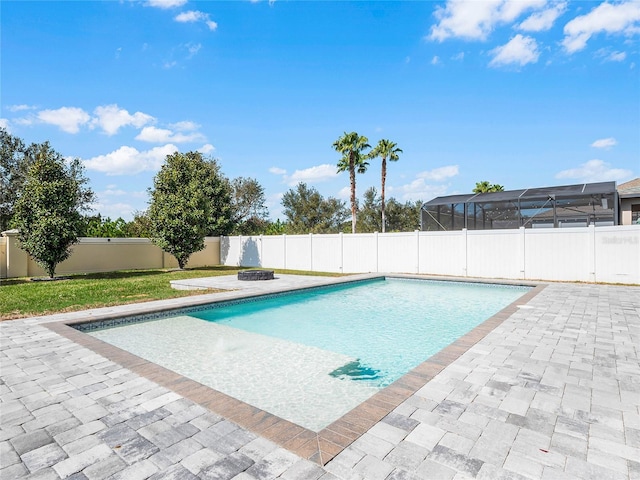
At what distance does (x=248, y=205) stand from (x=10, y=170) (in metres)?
17.7

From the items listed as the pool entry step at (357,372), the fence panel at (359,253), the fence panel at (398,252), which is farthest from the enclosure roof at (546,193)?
the pool entry step at (357,372)

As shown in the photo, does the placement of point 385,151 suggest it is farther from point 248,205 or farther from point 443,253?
point 248,205

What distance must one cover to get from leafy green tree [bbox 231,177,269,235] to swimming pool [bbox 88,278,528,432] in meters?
22.8

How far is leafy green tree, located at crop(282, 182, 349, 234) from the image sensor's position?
125 ft

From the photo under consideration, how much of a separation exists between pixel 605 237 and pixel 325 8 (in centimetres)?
1220

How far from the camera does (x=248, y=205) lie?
109ft

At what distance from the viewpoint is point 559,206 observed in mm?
14484

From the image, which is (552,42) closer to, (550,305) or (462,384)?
(550,305)

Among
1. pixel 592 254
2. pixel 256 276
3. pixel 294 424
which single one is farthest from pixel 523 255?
pixel 294 424

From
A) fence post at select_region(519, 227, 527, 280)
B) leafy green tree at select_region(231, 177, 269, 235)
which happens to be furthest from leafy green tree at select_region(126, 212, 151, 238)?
fence post at select_region(519, 227, 527, 280)

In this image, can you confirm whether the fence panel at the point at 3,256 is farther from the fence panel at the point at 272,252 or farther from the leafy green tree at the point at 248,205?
the leafy green tree at the point at 248,205

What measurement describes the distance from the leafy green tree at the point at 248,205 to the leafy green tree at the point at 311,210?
15.1ft

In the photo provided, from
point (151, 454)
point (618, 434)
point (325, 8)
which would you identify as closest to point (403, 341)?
point (618, 434)

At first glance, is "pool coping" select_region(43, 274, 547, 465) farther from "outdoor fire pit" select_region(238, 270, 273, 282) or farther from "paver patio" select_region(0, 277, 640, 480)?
"outdoor fire pit" select_region(238, 270, 273, 282)
